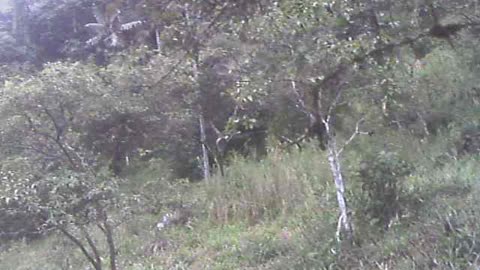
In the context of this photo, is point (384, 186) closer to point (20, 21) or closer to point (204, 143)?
point (204, 143)

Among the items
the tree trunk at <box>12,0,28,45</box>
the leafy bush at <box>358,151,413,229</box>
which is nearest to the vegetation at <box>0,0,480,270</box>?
the leafy bush at <box>358,151,413,229</box>

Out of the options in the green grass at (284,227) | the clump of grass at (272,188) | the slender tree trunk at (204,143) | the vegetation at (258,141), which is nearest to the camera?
the vegetation at (258,141)

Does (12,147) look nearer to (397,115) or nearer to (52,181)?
(52,181)

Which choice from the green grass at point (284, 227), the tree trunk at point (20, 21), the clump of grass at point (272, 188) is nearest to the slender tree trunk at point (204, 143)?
the green grass at point (284, 227)

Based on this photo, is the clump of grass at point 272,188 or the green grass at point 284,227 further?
the clump of grass at point 272,188

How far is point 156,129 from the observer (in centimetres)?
1330

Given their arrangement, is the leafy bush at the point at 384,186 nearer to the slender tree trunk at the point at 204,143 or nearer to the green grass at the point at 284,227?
the green grass at the point at 284,227

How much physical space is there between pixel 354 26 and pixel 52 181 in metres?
3.72

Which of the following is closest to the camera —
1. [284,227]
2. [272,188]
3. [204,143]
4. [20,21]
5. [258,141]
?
[284,227]

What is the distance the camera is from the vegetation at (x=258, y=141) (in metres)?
5.29

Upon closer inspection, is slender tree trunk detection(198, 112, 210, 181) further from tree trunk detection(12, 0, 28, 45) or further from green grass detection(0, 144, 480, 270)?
tree trunk detection(12, 0, 28, 45)

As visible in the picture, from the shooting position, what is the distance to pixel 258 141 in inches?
537

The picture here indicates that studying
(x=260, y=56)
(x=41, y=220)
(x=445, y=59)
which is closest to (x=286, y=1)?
(x=260, y=56)

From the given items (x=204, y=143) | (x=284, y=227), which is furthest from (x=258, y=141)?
(x=284, y=227)
